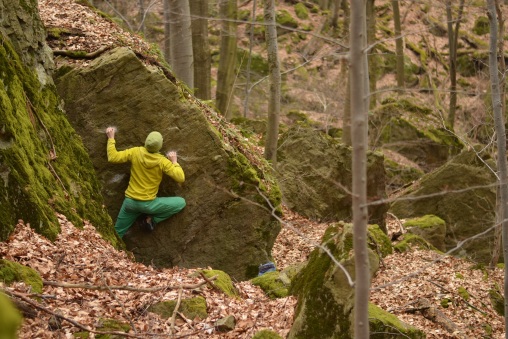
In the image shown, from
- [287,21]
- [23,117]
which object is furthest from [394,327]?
[287,21]

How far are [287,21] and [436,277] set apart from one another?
23.1 m

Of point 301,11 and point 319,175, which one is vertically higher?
point 301,11

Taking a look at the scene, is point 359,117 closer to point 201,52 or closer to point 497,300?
point 497,300

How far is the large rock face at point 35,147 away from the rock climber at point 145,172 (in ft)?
1.35

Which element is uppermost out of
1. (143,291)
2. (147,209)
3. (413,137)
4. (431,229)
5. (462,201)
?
(143,291)

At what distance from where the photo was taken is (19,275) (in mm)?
5344

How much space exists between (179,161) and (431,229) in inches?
284

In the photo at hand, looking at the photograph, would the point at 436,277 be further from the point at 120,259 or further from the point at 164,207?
the point at 120,259

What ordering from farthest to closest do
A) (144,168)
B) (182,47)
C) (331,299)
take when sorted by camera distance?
(182,47) → (144,168) → (331,299)

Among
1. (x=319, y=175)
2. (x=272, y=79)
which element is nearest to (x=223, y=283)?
(x=272, y=79)

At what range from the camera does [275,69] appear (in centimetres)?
1125

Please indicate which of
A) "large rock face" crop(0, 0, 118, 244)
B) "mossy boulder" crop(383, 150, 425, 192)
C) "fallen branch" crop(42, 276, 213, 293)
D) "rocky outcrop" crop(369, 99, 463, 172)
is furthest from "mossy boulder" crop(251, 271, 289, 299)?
"rocky outcrop" crop(369, 99, 463, 172)

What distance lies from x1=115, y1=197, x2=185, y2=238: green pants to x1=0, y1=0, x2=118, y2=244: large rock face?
0.38m

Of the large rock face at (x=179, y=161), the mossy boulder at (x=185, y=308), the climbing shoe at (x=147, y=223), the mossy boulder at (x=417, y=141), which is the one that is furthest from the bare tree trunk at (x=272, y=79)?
the mossy boulder at (x=417, y=141)
